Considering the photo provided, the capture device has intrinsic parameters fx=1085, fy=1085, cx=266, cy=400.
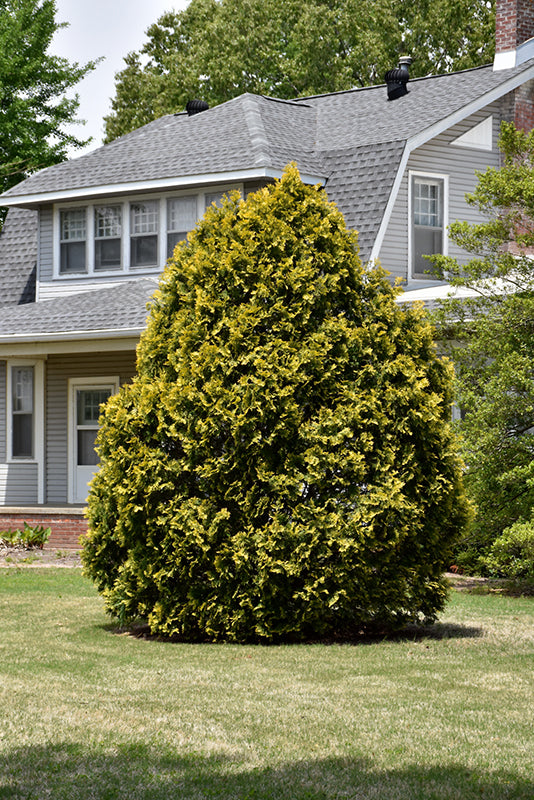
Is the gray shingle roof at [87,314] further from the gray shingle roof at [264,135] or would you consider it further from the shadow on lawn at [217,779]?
the shadow on lawn at [217,779]

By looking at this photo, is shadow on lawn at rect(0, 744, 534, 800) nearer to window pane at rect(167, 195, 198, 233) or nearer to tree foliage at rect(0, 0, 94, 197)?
window pane at rect(167, 195, 198, 233)

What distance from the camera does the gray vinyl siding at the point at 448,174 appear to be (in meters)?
18.5

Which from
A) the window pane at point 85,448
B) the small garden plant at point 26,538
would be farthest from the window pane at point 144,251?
the small garden plant at point 26,538

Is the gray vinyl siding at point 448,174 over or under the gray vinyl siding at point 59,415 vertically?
over

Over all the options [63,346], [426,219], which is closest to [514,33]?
[426,219]

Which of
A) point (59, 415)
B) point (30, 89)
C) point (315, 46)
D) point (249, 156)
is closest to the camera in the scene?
point (249, 156)

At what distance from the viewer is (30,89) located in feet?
103

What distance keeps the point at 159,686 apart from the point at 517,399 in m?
6.63

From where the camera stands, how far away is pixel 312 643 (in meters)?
8.88

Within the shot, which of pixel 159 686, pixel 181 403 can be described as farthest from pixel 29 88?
pixel 159 686

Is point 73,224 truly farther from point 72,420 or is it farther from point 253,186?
point 253,186

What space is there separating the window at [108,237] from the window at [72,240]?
32cm

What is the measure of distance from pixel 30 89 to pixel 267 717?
2831 cm

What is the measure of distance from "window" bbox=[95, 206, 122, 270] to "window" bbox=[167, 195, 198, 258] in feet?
3.48
